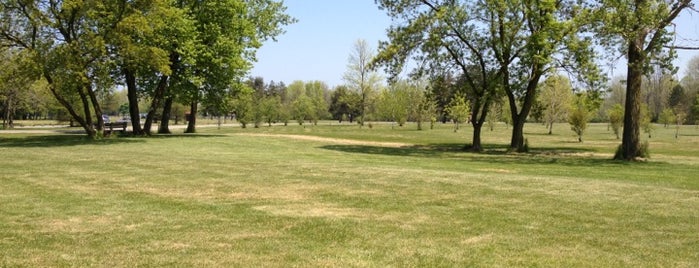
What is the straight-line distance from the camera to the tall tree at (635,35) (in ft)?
75.5

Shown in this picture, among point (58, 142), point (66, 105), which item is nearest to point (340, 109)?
point (66, 105)

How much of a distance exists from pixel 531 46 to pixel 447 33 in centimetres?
587

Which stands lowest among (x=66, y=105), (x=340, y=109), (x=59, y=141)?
(x=59, y=141)

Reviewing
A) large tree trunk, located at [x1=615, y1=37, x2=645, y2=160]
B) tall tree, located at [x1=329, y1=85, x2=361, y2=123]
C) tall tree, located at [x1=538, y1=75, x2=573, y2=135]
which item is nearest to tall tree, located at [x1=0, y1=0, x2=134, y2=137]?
large tree trunk, located at [x1=615, y1=37, x2=645, y2=160]

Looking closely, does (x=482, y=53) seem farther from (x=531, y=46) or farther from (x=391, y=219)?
→ (x=391, y=219)

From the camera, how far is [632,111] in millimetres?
25719

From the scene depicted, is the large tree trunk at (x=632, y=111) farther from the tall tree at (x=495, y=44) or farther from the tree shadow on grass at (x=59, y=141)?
the tree shadow on grass at (x=59, y=141)

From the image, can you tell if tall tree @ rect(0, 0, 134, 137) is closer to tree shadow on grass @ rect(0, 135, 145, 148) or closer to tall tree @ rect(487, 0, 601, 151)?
tree shadow on grass @ rect(0, 135, 145, 148)

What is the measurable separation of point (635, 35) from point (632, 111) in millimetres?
4207

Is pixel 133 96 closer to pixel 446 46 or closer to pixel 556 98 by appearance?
pixel 446 46

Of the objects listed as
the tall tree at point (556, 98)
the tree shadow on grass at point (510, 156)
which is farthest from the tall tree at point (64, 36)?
the tall tree at point (556, 98)

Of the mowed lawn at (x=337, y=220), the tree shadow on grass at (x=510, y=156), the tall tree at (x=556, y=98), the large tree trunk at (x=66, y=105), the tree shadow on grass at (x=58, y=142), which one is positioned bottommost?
the tree shadow on grass at (x=510, y=156)

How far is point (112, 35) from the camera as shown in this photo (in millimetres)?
28453

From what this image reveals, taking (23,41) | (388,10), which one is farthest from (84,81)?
(388,10)
